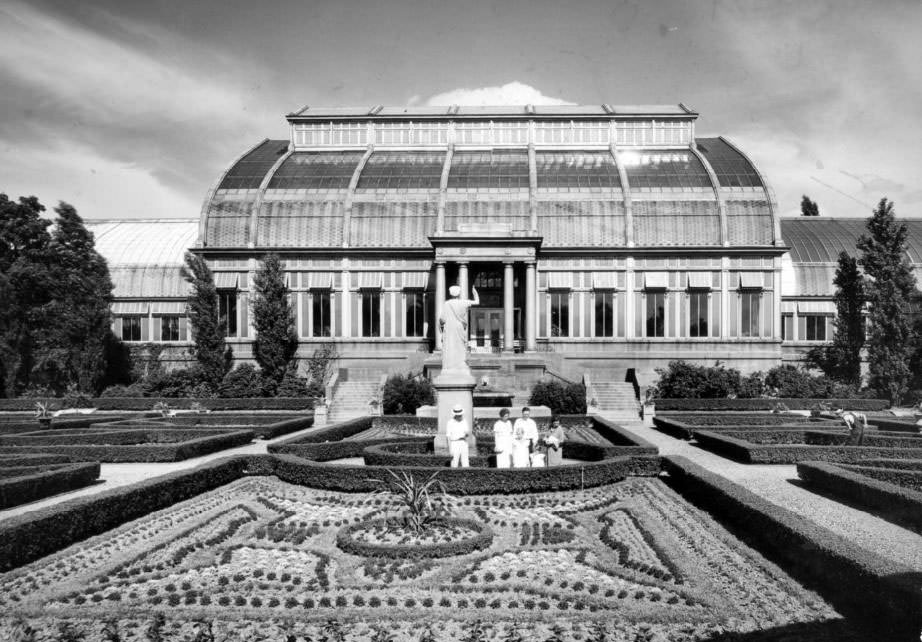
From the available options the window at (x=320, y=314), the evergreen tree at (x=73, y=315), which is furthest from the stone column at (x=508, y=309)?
the evergreen tree at (x=73, y=315)

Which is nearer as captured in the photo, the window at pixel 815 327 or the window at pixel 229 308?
the window at pixel 229 308

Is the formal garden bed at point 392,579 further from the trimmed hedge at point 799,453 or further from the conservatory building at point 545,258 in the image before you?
the conservatory building at point 545,258

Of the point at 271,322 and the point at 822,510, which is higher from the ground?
the point at 271,322

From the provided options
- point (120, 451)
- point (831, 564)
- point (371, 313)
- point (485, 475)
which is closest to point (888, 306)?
point (371, 313)

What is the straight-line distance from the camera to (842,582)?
12156 mm

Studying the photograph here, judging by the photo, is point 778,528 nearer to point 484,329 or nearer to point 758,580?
point 758,580

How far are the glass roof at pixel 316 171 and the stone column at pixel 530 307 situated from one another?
18793 mm

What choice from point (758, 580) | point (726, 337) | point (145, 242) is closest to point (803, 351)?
point (726, 337)

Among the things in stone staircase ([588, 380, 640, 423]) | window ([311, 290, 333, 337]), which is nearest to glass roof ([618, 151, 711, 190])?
stone staircase ([588, 380, 640, 423])

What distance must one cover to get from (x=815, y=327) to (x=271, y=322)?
46.3 m

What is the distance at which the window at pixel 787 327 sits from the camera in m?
65.6

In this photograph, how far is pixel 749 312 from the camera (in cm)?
6116

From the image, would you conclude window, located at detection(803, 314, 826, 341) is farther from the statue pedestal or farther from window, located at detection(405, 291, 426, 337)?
the statue pedestal

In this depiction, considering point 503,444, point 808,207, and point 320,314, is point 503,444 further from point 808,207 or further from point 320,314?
point 808,207
